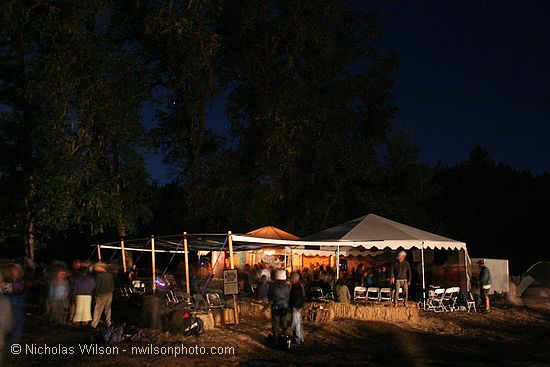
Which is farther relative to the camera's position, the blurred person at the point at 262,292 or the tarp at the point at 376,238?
the tarp at the point at 376,238

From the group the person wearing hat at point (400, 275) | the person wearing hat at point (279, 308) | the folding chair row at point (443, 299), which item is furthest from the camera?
the folding chair row at point (443, 299)

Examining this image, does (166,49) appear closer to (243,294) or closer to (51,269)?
(243,294)

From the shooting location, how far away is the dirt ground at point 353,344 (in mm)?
9859

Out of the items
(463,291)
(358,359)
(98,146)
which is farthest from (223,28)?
(358,359)

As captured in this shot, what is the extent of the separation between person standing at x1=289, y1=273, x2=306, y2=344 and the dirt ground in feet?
0.80

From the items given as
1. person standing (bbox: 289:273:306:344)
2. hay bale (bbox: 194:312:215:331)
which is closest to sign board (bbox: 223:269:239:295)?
hay bale (bbox: 194:312:215:331)

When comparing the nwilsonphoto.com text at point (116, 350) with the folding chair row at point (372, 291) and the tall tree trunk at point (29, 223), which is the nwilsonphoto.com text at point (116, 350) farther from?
the tall tree trunk at point (29, 223)

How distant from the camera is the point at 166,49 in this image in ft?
73.0

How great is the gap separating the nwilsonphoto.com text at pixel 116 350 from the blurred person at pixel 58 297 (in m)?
2.59

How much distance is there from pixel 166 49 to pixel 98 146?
468 centimetres

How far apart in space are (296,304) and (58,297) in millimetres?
5306

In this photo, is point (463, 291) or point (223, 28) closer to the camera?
point (463, 291)

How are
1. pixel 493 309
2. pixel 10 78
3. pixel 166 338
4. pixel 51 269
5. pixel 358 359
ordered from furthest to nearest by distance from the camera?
1. pixel 10 78
2. pixel 493 309
3. pixel 51 269
4. pixel 166 338
5. pixel 358 359

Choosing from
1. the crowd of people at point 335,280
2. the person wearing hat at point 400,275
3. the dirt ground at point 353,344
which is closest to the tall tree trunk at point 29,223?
the crowd of people at point 335,280
